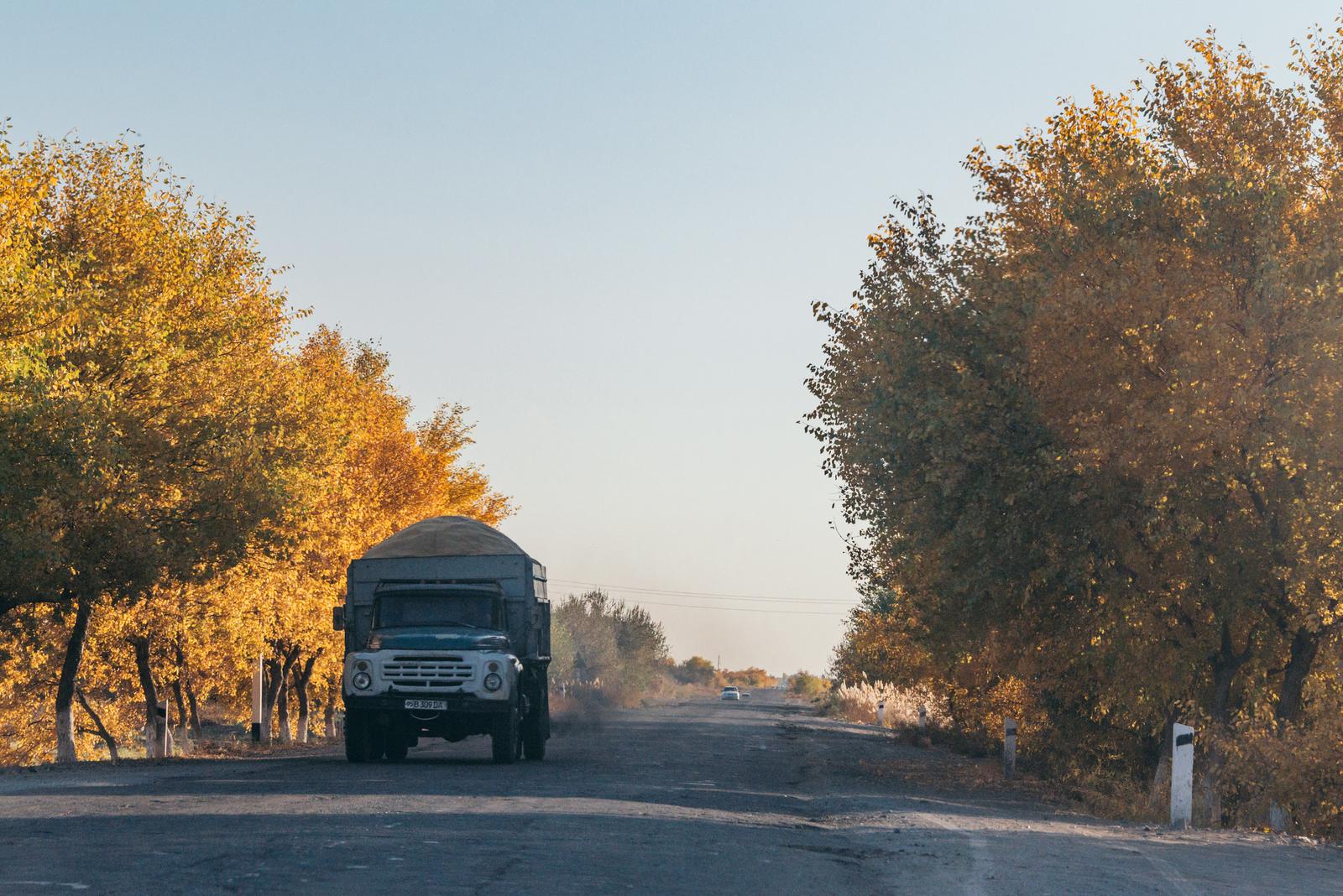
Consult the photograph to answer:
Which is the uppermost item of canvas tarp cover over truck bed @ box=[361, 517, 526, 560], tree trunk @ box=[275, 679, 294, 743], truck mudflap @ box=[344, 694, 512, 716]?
canvas tarp cover over truck bed @ box=[361, 517, 526, 560]

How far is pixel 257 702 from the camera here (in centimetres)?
3356

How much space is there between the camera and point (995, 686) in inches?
1387

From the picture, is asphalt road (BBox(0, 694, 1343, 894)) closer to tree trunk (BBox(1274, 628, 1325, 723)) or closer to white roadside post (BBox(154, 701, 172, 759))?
tree trunk (BBox(1274, 628, 1325, 723))

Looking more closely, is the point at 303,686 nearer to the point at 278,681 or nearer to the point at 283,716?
the point at 278,681

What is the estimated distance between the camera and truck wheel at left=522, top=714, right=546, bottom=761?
942 inches

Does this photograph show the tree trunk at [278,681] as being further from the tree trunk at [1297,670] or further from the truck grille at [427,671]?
the tree trunk at [1297,670]

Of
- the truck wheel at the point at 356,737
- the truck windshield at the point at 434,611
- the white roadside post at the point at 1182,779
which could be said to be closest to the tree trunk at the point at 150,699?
the truck wheel at the point at 356,737

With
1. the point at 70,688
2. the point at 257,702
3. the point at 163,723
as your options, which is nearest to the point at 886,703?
the point at 257,702

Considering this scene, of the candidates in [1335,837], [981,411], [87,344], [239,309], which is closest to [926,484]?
[981,411]

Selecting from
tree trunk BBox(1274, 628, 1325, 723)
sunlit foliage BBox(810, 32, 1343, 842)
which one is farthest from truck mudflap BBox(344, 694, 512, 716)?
tree trunk BBox(1274, 628, 1325, 723)

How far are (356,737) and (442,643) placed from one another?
2020 millimetres

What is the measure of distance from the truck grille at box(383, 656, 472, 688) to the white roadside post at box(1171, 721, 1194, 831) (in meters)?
10.2

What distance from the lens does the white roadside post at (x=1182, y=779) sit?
611 inches

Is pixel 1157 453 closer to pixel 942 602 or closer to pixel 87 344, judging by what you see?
pixel 942 602
